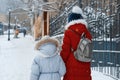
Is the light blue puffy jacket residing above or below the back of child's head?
below

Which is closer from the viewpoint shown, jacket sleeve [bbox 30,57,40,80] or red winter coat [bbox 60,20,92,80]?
jacket sleeve [bbox 30,57,40,80]

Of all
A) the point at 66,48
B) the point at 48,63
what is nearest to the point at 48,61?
the point at 48,63

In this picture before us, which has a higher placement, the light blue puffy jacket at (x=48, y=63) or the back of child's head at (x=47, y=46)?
the back of child's head at (x=47, y=46)

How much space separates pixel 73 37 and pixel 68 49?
0.73ft

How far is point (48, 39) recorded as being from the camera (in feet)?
23.2

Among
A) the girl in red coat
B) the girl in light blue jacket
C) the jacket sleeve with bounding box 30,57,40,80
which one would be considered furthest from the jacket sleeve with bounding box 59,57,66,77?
the jacket sleeve with bounding box 30,57,40,80

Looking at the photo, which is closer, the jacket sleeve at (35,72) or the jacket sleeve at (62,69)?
the jacket sleeve at (35,72)

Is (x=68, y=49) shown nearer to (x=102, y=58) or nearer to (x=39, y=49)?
(x=39, y=49)

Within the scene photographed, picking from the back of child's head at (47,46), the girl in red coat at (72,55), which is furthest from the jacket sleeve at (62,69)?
the back of child's head at (47,46)

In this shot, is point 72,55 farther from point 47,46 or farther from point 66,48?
point 47,46

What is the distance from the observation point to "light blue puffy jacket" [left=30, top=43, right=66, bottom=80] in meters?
6.96

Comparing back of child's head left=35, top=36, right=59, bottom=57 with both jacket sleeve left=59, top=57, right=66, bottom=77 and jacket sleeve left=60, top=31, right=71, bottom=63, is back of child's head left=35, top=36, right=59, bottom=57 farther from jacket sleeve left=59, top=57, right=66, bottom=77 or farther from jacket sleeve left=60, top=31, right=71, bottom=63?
Result: jacket sleeve left=59, top=57, right=66, bottom=77

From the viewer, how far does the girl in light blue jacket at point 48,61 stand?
6.96 m

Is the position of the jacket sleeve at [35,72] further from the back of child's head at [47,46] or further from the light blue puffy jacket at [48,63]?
the back of child's head at [47,46]
